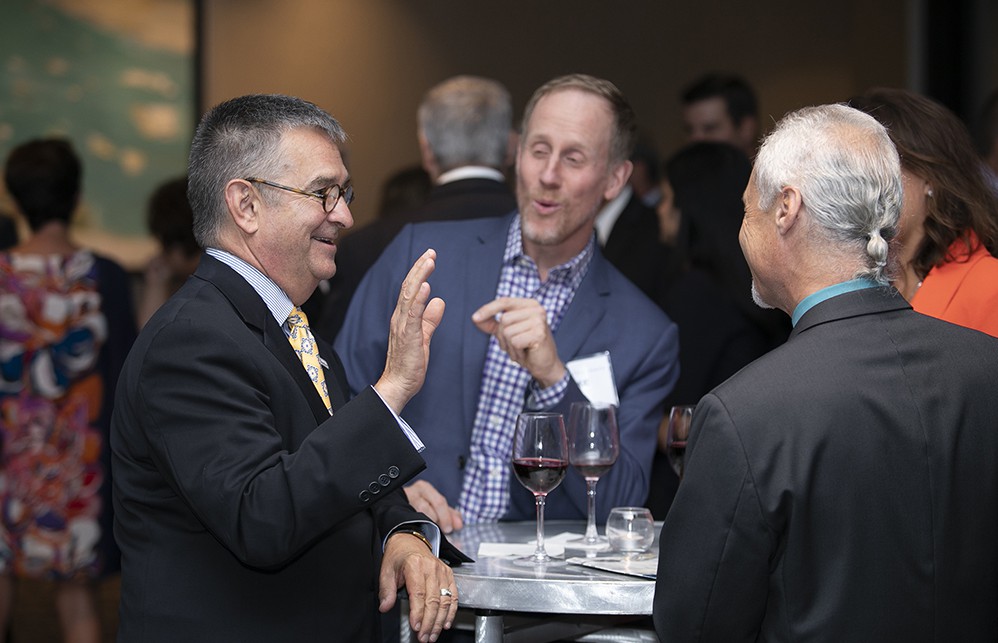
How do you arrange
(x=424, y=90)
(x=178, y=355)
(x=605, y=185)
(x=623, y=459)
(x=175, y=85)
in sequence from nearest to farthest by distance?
(x=178, y=355) → (x=623, y=459) → (x=605, y=185) → (x=175, y=85) → (x=424, y=90)

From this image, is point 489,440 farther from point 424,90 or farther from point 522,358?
point 424,90

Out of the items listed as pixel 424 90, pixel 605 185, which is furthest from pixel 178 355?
pixel 424 90

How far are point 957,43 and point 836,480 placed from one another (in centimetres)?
641

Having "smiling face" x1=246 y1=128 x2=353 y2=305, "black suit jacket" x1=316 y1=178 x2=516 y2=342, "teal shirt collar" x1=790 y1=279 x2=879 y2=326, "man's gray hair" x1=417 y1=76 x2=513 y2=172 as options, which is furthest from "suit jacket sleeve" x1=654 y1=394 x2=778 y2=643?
"man's gray hair" x1=417 y1=76 x2=513 y2=172

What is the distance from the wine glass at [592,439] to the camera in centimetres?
246

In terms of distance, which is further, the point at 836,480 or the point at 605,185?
the point at 605,185

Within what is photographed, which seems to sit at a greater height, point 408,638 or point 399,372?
point 399,372

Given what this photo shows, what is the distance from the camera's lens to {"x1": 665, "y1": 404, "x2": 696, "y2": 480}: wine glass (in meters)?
2.63

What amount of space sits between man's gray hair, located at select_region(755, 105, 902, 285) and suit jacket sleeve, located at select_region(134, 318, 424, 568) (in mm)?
740

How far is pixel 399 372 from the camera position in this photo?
2.07 meters

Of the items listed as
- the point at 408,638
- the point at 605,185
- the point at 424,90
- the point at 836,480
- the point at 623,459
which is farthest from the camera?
the point at 424,90

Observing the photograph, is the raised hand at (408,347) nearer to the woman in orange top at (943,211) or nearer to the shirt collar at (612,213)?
the woman in orange top at (943,211)

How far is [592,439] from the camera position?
8.08ft

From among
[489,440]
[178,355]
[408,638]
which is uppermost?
[178,355]
